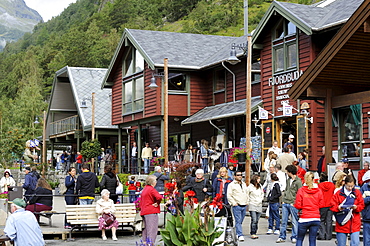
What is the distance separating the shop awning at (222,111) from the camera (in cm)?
2703

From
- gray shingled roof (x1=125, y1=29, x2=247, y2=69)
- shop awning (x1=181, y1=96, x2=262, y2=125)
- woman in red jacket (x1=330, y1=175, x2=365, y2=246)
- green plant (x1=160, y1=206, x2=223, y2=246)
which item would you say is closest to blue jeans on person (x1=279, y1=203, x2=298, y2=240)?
woman in red jacket (x1=330, y1=175, x2=365, y2=246)

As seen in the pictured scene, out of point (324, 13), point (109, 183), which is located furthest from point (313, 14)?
point (109, 183)

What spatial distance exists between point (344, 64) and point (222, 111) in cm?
1372

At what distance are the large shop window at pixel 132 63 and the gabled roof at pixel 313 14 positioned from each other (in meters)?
10.7

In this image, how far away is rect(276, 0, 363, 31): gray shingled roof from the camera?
73.6 feet

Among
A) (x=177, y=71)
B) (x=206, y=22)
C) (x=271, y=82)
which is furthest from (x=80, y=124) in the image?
(x=206, y=22)

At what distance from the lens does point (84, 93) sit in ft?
154

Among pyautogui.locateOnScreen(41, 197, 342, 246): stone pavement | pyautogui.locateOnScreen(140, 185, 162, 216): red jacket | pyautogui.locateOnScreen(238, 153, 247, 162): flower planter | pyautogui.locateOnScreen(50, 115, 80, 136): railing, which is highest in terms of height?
pyautogui.locateOnScreen(50, 115, 80, 136): railing

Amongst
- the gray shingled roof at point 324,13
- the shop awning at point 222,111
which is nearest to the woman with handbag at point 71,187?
the shop awning at point 222,111

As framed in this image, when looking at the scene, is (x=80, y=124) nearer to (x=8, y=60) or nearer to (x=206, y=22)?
(x=206, y=22)

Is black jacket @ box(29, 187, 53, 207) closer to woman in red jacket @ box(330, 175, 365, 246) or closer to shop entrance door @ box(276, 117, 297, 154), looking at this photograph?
woman in red jacket @ box(330, 175, 365, 246)

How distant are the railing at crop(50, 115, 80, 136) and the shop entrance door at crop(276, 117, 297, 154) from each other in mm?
24748

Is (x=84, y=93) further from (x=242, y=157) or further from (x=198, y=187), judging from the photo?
(x=198, y=187)

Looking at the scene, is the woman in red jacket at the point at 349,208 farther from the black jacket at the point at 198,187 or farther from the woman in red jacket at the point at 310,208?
the black jacket at the point at 198,187
